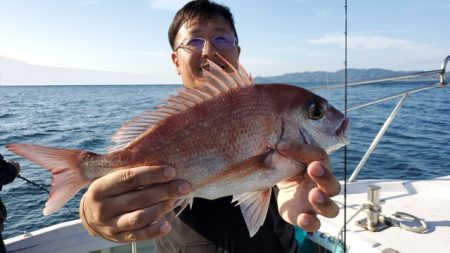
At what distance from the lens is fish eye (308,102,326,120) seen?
68.1 inches

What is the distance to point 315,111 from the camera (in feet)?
5.71

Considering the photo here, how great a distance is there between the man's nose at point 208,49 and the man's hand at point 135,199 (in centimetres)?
123

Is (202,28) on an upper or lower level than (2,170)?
upper

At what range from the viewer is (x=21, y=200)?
8805 mm

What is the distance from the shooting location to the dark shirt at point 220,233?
85.4 inches

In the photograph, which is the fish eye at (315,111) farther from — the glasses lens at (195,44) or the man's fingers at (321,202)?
the glasses lens at (195,44)

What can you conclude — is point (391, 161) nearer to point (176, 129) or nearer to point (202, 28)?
point (202, 28)

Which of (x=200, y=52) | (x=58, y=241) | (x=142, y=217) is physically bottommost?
(x=58, y=241)

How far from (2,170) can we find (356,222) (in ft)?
14.2

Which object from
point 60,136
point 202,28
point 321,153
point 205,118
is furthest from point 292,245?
point 60,136

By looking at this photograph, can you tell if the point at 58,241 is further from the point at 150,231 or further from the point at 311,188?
the point at 311,188

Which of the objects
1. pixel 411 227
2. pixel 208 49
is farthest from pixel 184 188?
pixel 411 227

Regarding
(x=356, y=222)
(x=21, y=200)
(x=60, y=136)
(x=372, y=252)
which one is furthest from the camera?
(x=60, y=136)

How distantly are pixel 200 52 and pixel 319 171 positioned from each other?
143 cm
